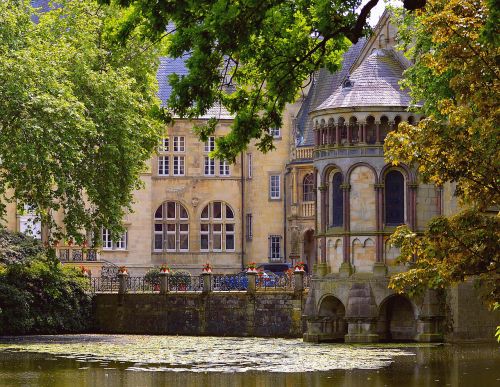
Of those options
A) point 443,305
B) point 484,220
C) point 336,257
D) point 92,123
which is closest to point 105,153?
point 92,123

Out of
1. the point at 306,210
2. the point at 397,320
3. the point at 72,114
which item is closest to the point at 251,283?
the point at 397,320

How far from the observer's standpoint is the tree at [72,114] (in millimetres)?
45719

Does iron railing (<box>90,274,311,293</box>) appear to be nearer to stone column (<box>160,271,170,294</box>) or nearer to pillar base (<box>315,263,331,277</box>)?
→ stone column (<box>160,271,170,294</box>)

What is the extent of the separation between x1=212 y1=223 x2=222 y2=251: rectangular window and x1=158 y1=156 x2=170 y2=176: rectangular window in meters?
3.80

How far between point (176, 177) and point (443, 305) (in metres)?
33.9

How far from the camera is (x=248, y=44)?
20578 mm

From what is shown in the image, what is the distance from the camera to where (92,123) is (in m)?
48.9

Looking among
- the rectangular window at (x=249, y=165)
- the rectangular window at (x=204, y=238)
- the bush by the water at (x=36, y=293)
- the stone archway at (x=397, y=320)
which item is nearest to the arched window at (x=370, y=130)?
the stone archway at (x=397, y=320)

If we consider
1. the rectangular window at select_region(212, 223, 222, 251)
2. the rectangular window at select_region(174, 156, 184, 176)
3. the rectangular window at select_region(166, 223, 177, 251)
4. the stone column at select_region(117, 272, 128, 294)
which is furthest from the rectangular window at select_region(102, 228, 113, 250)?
the stone column at select_region(117, 272, 128, 294)

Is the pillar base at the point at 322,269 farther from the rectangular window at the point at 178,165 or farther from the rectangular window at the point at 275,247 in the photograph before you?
the rectangular window at the point at 178,165

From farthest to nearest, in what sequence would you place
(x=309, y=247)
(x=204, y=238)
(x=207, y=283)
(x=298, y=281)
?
(x=204, y=238) → (x=309, y=247) → (x=207, y=283) → (x=298, y=281)

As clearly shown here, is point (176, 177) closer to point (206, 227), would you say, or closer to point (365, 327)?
point (206, 227)

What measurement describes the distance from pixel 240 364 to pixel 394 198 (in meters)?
12.8

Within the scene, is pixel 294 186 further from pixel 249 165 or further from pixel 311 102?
pixel 311 102
